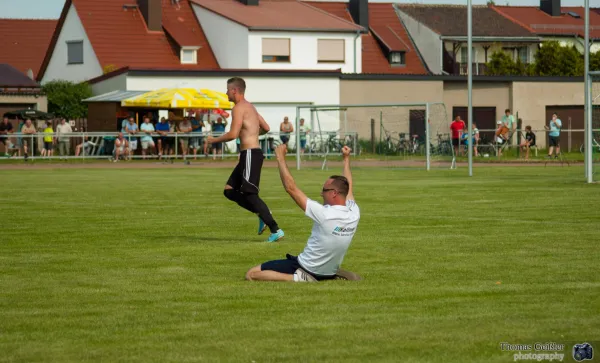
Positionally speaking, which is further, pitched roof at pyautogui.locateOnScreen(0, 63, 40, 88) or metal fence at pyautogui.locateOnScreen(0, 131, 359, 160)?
pitched roof at pyautogui.locateOnScreen(0, 63, 40, 88)

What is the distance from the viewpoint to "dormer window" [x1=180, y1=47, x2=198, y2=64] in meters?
63.2

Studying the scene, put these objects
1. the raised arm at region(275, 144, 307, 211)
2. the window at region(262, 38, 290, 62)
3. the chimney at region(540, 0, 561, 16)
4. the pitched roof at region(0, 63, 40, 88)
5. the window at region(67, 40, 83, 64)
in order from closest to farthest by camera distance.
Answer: the raised arm at region(275, 144, 307, 211), the pitched roof at region(0, 63, 40, 88), the window at region(262, 38, 290, 62), the window at region(67, 40, 83, 64), the chimney at region(540, 0, 561, 16)

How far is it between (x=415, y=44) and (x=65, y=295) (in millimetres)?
63189

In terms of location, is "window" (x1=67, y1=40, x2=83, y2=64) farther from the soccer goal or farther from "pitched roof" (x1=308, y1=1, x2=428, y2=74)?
the soccer goal

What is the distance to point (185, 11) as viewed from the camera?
66062 millimetres

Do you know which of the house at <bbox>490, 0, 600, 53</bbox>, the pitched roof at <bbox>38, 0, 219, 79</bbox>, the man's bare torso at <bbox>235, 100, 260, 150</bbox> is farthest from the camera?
the house at <bbox>490, 0, 600, 53</bbox>

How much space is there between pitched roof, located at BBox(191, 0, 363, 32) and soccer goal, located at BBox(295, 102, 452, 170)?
52.2 ft

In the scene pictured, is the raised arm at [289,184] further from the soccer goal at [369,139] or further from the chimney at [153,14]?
the chimney at [153,14]

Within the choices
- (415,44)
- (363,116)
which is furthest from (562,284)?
(415,44)

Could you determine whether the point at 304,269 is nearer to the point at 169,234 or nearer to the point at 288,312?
the point at 288,312

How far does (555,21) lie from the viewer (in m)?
78.2

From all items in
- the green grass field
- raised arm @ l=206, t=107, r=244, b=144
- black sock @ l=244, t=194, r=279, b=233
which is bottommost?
the green grass field

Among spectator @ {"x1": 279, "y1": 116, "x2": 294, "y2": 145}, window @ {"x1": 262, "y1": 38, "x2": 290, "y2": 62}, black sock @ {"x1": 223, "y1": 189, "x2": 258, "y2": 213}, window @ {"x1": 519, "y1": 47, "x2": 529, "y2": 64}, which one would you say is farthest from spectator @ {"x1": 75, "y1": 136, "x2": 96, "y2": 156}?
window @ {"x1": 519, "y1": 47, "x2": 529, "y2": 64}

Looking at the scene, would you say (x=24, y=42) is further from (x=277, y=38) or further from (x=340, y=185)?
(x=340, y=185)
